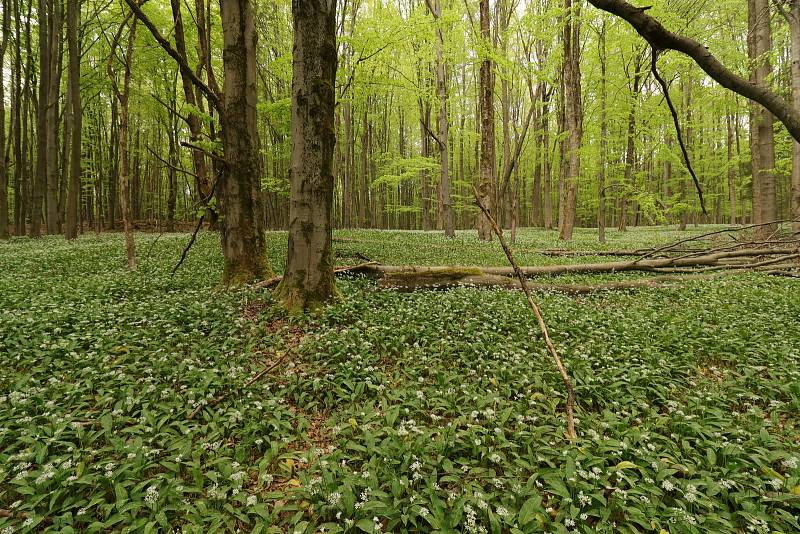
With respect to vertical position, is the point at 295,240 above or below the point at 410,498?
above

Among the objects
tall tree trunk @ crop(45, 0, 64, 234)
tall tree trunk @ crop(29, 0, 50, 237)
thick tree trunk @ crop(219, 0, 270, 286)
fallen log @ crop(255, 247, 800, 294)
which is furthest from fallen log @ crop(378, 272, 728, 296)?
tall tree trunk @ crop(29, 0, 50, 237)

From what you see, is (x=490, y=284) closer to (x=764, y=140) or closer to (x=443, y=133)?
(x=764, y=140)

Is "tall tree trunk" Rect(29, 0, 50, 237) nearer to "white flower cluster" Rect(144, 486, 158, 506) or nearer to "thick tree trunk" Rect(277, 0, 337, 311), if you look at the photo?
"thick tree trunk" Rect(277, 0, 337, 311)

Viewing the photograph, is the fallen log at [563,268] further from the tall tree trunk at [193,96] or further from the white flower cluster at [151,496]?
the white flower cluster at [151,496]

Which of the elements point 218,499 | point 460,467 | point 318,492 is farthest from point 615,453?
Result: point 218,499

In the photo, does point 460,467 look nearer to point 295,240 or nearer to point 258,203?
point 295,240

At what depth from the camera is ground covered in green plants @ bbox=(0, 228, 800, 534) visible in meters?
2.81

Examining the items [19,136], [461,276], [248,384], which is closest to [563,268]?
[461,276]

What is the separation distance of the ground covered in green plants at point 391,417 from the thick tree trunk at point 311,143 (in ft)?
3.20

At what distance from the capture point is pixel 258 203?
826 cm

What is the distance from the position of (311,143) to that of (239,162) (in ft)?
7.83

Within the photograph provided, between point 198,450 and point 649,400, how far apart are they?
4806 millimetres

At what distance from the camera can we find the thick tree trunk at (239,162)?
25.7 feet

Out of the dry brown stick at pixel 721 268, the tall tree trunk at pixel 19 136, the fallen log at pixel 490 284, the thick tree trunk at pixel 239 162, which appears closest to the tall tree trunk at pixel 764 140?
the dry brown stick at pixel 721 268
